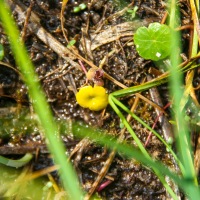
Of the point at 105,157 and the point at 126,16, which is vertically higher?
the point at 126,16

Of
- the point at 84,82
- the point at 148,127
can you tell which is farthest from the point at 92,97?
the point at 148,127

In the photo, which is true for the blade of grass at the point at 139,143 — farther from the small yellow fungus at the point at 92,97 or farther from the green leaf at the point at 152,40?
the green leaf at the point at 152,40

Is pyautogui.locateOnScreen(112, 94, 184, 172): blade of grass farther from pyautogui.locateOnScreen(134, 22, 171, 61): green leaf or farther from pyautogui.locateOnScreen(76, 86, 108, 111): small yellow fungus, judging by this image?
pyautogui.locateOnScreen(134, 22, 171, 61): green leaf

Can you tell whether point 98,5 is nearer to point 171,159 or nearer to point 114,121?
point 114,121

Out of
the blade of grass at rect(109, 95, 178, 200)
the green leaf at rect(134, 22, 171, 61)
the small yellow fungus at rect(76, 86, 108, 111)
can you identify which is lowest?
the blade of grass at rect(109, 95, 178, 200)

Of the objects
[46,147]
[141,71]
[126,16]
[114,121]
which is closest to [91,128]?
[114,121]

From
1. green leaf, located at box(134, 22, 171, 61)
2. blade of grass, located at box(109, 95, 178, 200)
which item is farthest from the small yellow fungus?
green leaf, located at box(134, 22, 171, 61)
